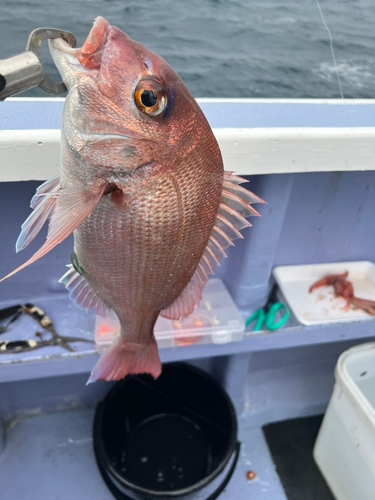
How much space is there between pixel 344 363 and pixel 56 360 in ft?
4.04

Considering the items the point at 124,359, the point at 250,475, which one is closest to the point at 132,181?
the point at 124,359

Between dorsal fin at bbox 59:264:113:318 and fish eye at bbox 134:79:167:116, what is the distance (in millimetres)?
426

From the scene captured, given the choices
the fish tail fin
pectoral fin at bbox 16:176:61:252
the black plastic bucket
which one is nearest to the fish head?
pectoral fin at bbox 16:176:61:252

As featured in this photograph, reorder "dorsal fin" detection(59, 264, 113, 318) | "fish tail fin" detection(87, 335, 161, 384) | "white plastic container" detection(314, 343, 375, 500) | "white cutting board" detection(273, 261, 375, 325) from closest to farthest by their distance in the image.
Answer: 1. "dorsal fin" detection(59, 264, 113, 318)
2. "fish tail fin" detection(87, 335, 161, 384)
3. "white plastic container" detection(314, 343, 375, 500)
4. "white cutting board" detection(273, 261, 375, 325)

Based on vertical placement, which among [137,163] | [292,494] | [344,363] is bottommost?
[292,494]

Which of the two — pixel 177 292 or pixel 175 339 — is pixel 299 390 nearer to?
pixel 175 339

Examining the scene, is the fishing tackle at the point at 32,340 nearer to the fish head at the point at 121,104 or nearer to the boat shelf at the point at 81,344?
the boat shelf at the point at 81,344

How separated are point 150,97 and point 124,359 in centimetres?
69

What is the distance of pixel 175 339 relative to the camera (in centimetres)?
143

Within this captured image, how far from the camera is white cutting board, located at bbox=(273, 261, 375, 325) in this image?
1.61 m

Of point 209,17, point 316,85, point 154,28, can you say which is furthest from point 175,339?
point 209,17

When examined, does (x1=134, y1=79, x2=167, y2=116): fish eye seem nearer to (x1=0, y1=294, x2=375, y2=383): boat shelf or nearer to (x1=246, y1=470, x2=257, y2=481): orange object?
(x1=0, y1=294, x2=375, y2=383): boat shelf

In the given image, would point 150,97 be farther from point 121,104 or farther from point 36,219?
point 36,219

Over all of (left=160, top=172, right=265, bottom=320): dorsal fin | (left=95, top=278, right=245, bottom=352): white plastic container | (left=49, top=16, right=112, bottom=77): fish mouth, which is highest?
(left=49, top=16, right=112, bottom=77): fish mouth
